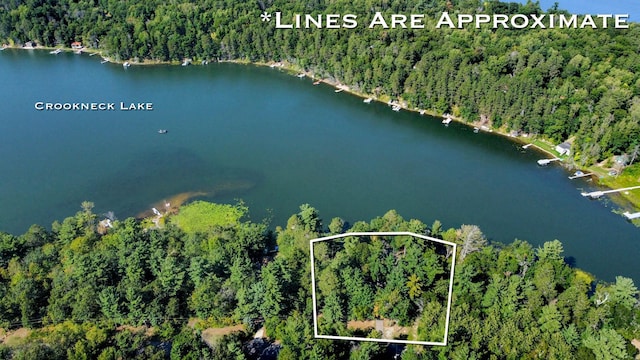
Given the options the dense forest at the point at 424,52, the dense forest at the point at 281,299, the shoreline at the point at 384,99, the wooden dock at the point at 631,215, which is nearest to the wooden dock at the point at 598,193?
the shoreline at the point at 384,99

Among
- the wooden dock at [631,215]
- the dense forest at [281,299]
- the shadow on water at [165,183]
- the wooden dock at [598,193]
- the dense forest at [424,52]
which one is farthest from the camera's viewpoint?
the dense forest at [424,52]

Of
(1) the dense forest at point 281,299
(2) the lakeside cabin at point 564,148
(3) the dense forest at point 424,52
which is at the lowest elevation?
(1) the dense forest at point 281,299

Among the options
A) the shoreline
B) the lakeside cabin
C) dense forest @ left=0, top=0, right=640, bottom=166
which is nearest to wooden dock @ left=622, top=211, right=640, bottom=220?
the shoreline

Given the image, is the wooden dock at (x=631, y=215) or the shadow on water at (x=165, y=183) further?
the shadow on water at (x=165, y=183)

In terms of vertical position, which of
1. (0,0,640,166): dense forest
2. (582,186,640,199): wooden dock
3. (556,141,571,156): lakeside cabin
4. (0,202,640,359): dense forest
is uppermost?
(0,0,640,166): dense forest

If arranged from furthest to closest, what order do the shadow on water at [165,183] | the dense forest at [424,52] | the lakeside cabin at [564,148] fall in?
the dense forest at [424,52] < the lakeside cabin at [564,148] < the shadow on water at [165,183]

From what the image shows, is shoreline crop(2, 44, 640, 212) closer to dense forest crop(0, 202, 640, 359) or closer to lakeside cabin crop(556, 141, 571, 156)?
lakeside cabin crop(556, 141, 571, 156)

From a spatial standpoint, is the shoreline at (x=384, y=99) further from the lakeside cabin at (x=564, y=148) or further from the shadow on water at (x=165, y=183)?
the shadow on water at (x=165, y=183)

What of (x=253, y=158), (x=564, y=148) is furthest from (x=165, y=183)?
(x=564, y=148)
